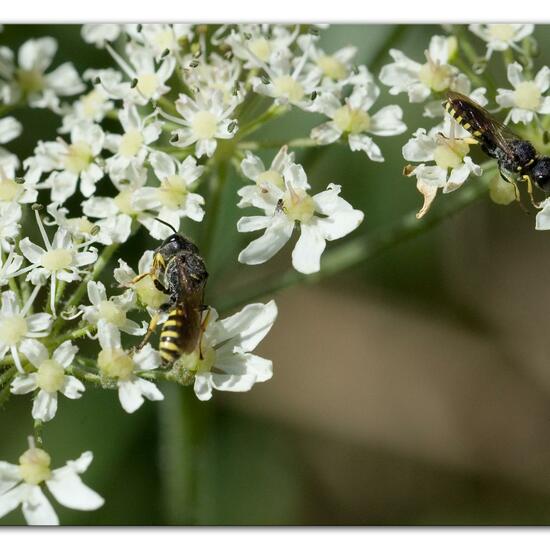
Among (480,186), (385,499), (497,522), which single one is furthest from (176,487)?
(480,186)

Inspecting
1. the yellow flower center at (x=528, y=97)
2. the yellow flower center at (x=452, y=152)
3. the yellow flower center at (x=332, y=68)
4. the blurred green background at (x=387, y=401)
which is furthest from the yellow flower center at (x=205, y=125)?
the blurred green background at (x=387, y=401)

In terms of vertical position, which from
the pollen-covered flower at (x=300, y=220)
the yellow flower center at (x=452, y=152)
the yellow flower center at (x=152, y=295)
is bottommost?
the yellow flower center at (x=152, y=295)

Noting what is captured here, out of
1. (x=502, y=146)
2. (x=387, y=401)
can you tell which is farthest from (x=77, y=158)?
(x=387, y=401)

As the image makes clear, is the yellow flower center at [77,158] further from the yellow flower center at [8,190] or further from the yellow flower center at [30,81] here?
the yellow flower center at [30,81]

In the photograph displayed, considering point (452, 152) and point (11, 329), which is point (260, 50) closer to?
point (452, 152)

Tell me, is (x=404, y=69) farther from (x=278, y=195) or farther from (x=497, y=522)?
(x=497, y=522)

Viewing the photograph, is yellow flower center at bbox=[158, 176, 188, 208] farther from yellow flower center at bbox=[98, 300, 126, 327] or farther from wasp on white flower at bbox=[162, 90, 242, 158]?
yellow flower center at bbox=[98, 300, 126, 327]
